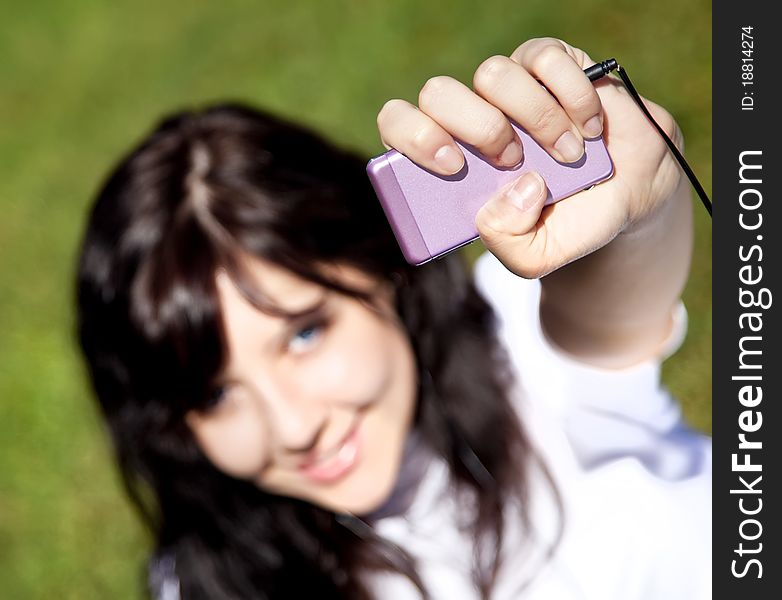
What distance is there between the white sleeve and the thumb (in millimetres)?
469

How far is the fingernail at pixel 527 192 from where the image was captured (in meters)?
0.99

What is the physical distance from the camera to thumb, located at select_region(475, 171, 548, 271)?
99cm

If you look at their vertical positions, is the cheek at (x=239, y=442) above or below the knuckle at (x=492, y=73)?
below

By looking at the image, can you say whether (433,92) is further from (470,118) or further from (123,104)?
(123,104)

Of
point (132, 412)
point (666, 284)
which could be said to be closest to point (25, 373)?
point (132, 412)

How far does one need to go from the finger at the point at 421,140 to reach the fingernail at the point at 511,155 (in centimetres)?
4

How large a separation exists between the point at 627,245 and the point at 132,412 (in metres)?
0.96

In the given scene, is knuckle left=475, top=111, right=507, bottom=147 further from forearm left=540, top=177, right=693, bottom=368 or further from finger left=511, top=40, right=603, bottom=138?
forearm left=540, top=177, right=693, bottom=368

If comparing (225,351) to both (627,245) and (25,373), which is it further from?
(25,373)

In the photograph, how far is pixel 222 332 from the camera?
54.9 inches

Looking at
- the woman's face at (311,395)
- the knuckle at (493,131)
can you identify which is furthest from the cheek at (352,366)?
the knuckle at (493,131)

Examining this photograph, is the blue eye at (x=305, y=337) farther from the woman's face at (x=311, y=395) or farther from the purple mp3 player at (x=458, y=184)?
the purple mp3 player at (x=458, y=184)
